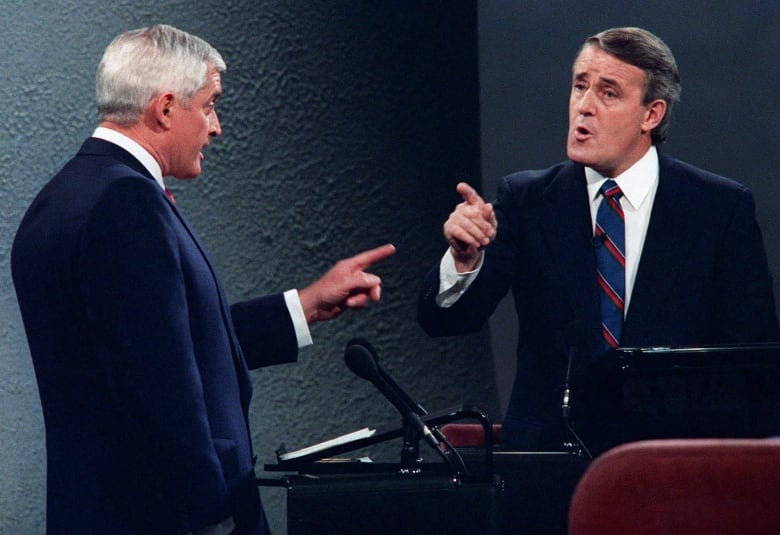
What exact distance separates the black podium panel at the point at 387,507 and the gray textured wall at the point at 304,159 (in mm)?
1547

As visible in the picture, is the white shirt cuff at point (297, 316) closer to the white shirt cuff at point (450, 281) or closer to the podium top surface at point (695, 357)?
the white shirt cuff at point (450, 281)

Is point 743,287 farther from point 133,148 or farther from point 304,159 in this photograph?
point 304,159

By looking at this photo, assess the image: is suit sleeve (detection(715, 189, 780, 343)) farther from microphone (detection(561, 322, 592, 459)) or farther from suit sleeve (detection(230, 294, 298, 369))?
suit sleeve (detection(230, 294, 298, 369))

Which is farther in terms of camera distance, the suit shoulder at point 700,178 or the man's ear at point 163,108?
the suit shoulder at point 700,178

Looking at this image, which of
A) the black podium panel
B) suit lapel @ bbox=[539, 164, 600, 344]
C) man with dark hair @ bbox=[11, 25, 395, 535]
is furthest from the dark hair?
the black podium panel

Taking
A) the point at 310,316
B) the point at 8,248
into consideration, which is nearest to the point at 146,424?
the point at 310,316

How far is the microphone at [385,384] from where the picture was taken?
1.67 meters

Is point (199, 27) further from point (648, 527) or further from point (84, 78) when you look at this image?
point (648, 527)

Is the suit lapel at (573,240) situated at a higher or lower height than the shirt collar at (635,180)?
lower

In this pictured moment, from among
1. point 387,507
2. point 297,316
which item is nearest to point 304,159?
point 297,316

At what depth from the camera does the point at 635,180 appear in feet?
7.56

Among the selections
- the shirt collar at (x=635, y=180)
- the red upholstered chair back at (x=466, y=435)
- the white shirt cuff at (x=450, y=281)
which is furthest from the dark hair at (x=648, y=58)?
the red upholstered chair back at (x=466, y=435)

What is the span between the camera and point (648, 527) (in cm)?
145

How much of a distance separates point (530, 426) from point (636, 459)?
0.76m
